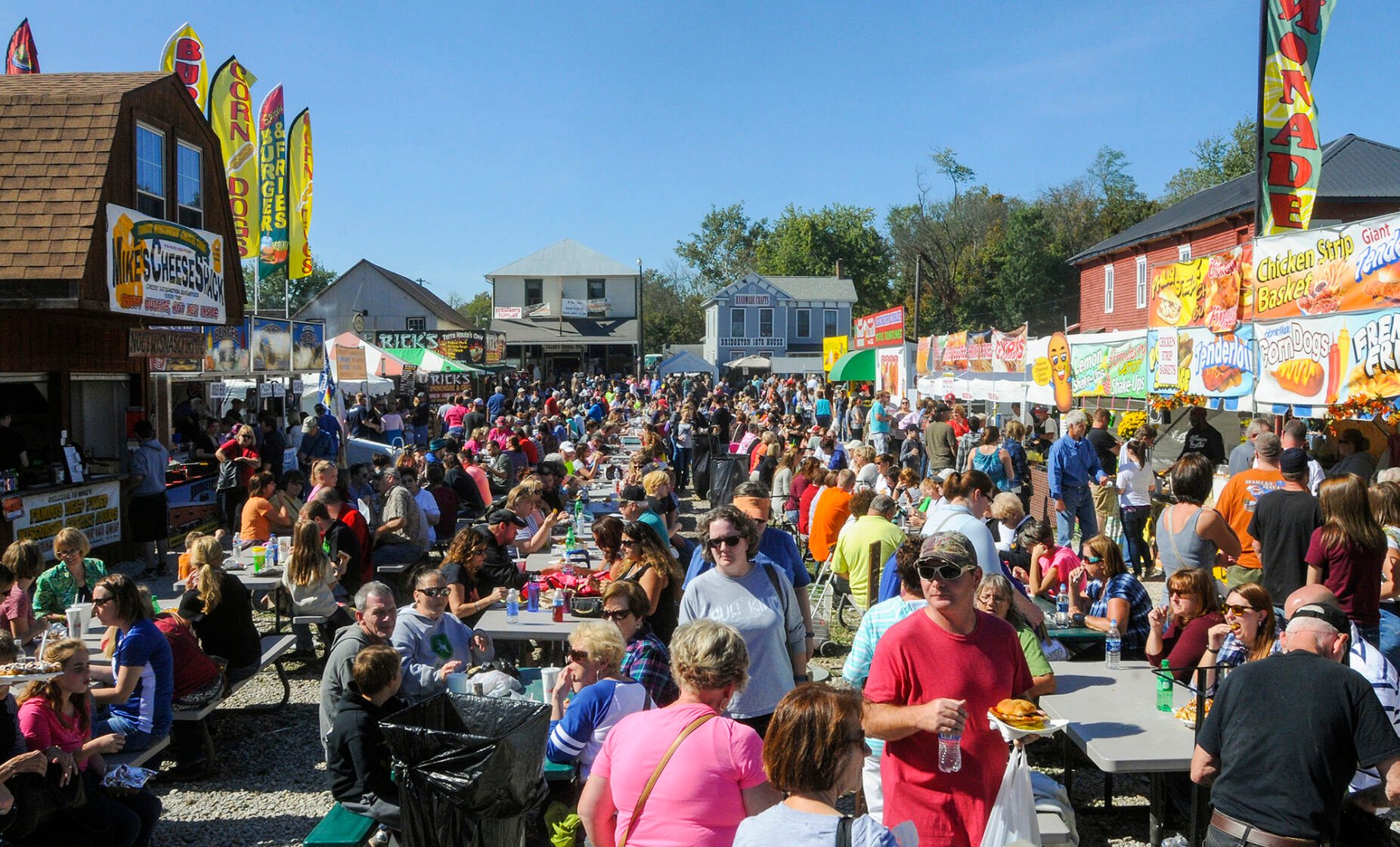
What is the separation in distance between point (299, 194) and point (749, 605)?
18666 mm

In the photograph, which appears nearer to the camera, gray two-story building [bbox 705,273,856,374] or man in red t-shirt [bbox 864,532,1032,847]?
man in red t-shirt [bbox 864,532,1032,847]

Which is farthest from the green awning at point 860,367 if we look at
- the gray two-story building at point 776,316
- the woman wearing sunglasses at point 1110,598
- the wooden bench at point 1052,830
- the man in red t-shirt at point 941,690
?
the gray two-story building at point 776,316

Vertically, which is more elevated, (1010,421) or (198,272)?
(198,272)

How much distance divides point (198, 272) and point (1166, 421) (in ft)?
42.6

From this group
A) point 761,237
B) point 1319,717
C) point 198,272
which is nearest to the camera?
point 1319,717

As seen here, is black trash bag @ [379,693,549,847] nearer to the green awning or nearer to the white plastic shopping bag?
the white plastic shopping bag

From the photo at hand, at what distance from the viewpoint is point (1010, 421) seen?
1241 centimetres

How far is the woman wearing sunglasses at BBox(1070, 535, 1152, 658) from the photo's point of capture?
5.96 meters

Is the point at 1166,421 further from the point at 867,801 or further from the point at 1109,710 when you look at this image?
the point at 867,801

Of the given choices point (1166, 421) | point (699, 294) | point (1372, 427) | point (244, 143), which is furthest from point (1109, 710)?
point (699, 294)

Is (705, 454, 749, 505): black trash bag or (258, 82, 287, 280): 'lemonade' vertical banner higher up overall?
(258, 82, 287, 280): 'lemonade' vertical banner

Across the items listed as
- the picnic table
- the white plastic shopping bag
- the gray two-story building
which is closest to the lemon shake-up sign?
the picnic table

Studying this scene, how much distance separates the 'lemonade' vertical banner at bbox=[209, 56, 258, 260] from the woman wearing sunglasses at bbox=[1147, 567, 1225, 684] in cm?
1584

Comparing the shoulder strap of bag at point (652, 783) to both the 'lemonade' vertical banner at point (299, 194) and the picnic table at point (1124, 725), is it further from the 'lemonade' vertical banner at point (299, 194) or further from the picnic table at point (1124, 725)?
the 'lemonade' vertical banner at point (299, 194)
